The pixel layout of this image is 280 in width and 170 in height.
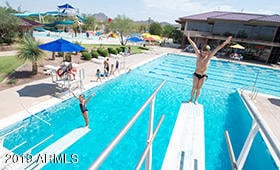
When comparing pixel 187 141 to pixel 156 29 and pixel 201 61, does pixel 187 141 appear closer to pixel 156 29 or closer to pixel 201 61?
pixel 201 61

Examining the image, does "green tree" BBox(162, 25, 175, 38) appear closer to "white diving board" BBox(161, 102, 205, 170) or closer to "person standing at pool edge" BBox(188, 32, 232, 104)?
"person standing at pool edge" BBox(188, 32, 232, 104)

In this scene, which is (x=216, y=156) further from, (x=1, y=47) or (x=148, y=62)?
(x=1, y=47)

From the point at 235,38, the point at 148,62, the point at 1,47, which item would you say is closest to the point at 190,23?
the point at 235,38

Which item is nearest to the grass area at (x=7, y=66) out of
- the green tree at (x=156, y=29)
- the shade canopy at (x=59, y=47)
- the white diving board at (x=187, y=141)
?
the shade canopy at (x=59, y=47)

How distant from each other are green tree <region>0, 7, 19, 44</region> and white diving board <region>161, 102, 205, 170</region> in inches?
839

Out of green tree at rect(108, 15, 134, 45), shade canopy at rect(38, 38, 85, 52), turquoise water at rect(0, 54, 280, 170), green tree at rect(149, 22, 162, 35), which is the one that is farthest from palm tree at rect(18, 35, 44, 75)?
A: green tree at rect(149, 22, 162, 35)

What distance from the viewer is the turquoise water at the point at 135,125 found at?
6152 millimetres

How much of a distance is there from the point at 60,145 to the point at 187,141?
4.32m

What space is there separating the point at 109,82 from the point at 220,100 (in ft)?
25.8

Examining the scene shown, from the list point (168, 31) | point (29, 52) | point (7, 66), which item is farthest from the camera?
point (168, 31)

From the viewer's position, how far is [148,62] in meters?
20.6

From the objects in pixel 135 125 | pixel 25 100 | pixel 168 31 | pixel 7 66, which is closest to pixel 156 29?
pixel 168 31

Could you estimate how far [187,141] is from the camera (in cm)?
470

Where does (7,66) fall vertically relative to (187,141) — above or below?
below
